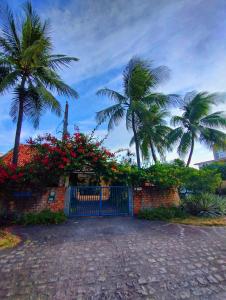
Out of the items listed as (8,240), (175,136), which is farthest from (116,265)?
(175,136)

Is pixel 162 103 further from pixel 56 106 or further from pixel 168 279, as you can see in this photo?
pixel 168 279

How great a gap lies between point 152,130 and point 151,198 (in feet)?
17.9

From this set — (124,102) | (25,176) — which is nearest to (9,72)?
(25,176)

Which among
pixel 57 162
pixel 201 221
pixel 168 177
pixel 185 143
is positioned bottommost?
pixel 201 221

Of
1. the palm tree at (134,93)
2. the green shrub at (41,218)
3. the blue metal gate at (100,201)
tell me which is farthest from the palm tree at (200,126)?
the green shrub at (41,218)

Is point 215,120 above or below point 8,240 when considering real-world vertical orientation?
above

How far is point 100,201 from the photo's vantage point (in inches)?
305

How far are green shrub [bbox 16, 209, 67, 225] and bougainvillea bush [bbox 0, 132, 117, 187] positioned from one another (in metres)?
1.28

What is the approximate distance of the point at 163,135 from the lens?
13883 mm

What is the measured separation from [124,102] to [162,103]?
265cm

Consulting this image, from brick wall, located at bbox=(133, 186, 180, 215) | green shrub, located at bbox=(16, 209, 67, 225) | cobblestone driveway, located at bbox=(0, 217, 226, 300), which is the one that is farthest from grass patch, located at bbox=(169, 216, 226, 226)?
green shrub, located at bbox=(16, 209, 67, 225)

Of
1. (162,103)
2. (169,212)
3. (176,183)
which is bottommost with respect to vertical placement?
(169,212)

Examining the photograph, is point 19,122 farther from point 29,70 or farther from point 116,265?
point 116,265

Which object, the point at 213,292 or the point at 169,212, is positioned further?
the point at 169,212
